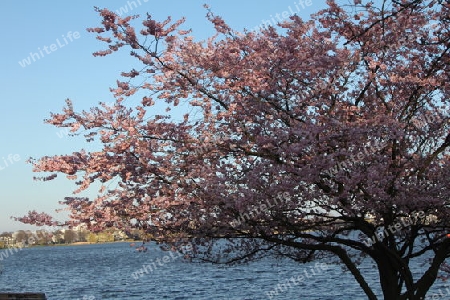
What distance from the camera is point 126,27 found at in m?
10.8

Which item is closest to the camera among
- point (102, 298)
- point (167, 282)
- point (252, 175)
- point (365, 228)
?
point (252, 175)

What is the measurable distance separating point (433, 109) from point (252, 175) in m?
4.44

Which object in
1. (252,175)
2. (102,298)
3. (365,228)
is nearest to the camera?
(252,175)

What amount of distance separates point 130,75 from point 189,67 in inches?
48.6

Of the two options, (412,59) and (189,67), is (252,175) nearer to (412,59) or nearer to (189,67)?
(189,67)

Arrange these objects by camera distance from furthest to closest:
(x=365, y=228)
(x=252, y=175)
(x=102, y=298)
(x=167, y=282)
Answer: (x=167, y=282), (x=102, y=298), (x=365, y=228), (x=252, y=175)

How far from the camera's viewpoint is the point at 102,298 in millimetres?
46125

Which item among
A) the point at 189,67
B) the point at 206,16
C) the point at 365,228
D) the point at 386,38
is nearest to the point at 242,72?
the point at 189,67

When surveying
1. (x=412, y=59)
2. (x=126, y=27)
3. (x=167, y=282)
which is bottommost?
(x=167, y=282)

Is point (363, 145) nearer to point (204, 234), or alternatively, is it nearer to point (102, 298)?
point (204, 234)

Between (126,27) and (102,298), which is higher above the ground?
(126,27)

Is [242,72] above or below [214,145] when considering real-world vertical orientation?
above

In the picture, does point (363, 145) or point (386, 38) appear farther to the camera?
point (386, 38)

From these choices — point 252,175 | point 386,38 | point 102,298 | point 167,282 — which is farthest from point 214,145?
point 167,282
